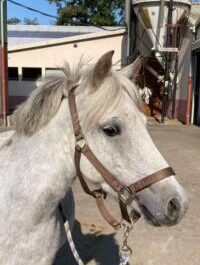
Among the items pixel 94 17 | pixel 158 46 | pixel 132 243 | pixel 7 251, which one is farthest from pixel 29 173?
pixel 94 17

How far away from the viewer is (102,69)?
2.28m

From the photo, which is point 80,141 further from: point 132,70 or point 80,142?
point 132,70

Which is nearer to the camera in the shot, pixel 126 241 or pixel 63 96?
pixel 63 96

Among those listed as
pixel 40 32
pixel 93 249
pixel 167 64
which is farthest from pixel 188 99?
pixel 40 32

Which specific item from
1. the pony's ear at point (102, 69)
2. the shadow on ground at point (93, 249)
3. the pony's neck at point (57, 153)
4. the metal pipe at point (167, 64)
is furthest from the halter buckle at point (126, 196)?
the metal pipe at point (167, 64)

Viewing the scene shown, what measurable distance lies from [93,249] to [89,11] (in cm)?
4332

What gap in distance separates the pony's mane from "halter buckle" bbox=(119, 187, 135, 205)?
1.30ft

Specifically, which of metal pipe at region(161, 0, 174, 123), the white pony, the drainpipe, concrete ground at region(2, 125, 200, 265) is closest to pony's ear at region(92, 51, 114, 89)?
the white pony

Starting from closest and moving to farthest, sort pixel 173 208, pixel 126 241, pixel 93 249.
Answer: pixel 173 208, pixel 126 241, pixel 93 249

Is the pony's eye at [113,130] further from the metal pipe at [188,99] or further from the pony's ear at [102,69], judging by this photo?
the metal pipe at [188,99]

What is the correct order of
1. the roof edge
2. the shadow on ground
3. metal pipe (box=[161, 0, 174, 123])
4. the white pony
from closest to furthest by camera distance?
the white pony, the shadow on ground, metal pipe (box=[161, 0, 174, 123]), the roof edge

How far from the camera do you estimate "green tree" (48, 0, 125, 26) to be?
45.4m

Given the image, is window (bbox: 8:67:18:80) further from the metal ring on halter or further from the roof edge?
the metal ring on halter

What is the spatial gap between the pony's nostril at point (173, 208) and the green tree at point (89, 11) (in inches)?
1754
